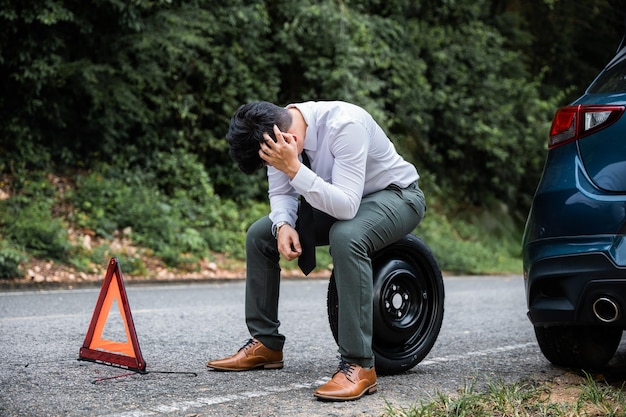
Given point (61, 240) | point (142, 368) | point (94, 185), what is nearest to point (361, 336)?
point (142, 368)

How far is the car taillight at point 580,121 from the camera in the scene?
11.8ft

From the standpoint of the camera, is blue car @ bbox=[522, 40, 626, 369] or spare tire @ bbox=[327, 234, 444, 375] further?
spare tire @ bbox=[327, 234, 444, 375]

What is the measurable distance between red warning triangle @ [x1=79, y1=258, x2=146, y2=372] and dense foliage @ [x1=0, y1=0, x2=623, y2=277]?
18.4 feet

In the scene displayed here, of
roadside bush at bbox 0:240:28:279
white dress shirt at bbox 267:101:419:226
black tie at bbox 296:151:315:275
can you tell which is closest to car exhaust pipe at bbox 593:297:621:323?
white dress shirt at bbox 267:101:419:226

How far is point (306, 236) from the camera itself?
3.85m

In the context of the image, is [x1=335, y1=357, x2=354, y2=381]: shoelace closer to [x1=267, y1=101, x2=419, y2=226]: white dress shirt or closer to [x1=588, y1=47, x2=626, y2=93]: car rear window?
[x1=267, y1=101, x2=419, y2=226]: white dress shirt

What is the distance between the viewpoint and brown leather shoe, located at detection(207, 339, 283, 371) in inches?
159

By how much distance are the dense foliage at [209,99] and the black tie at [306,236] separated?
646 cm

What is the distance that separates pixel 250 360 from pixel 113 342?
75 cm

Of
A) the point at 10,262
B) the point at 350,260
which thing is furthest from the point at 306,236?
the point at 10,262

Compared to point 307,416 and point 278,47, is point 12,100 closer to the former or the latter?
point 278,47

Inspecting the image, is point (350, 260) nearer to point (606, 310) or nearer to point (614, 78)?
point (606, 310)

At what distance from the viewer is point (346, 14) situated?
1524cm

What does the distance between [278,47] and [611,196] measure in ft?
43.0
